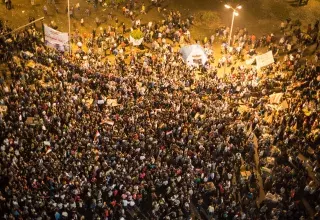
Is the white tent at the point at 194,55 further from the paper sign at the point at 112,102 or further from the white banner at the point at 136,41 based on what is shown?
the paper sign at the point at 112,102

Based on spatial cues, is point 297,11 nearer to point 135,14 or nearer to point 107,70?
point 135,14

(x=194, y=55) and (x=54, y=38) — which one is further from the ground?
(x=54, y=38)

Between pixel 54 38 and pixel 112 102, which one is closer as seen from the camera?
pixel 112 102

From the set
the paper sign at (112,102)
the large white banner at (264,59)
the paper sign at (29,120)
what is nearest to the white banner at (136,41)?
the paper sign at (112,102)

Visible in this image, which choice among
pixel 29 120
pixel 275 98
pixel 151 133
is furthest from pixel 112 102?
Answer: pixel 275 98

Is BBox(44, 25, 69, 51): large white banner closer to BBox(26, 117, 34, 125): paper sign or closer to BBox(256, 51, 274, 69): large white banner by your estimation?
BBox(26, 117, 34, 125): paper sign

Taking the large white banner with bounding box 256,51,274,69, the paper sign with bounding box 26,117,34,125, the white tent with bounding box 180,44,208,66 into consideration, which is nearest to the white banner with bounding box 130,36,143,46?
the white tent with bounding box 180,44,208,66

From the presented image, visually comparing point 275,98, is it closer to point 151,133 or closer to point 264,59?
point 264,59
